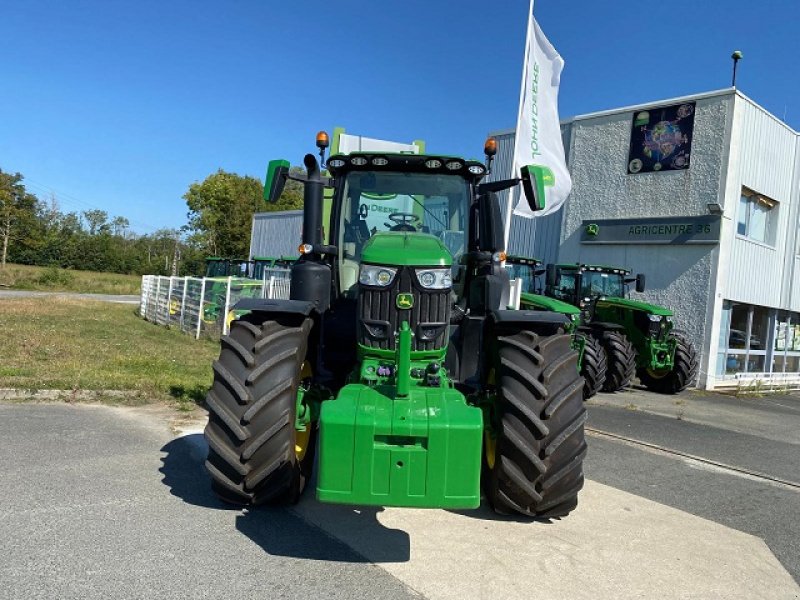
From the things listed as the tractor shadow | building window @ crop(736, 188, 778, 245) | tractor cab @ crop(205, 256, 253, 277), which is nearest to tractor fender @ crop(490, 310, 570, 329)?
the tractor shadow

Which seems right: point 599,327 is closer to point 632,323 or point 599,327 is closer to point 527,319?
point 632,323

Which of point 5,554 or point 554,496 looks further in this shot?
point 554,496

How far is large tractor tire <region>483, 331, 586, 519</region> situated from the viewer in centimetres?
381

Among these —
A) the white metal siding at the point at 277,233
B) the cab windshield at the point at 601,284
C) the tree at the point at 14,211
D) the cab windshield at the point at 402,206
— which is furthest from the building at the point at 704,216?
the tree at the point at 14,211

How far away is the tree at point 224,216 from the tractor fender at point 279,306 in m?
40.6

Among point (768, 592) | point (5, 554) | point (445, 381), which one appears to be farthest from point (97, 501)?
point (768, 592)

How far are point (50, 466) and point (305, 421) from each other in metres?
2.16

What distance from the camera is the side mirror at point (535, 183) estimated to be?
4719 mm

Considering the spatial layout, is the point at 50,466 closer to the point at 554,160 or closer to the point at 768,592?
the point at 768,592

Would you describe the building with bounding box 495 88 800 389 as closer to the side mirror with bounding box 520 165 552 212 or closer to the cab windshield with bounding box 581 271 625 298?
the cab windshield with bounding box 581 271 625 298

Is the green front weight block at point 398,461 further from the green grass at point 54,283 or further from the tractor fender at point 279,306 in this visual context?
the green grass at point 54,283

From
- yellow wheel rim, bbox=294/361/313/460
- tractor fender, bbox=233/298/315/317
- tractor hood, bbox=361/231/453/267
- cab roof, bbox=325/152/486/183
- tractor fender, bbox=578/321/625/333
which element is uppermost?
cab roof, bbox=325/152/486/183

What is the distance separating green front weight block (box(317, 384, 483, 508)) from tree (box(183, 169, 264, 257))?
138 ft

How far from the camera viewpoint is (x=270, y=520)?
405 centimetres
